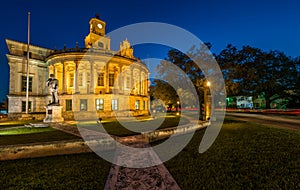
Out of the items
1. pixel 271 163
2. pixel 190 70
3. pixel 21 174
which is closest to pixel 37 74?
pixel 190 70

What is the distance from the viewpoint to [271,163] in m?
4.92

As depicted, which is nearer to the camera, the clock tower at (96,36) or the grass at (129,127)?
the grass at (129,127)

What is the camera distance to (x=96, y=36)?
36000mm

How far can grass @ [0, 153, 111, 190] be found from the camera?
4.04 m

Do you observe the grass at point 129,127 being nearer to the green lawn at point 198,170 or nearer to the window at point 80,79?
the green lawn at point 198,170

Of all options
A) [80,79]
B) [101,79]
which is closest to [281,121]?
[101,79]

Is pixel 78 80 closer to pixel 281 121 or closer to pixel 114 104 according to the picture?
pixel 114 104

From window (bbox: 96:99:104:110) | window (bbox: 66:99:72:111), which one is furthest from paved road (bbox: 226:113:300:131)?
window (bbox: 66:99:72:111)

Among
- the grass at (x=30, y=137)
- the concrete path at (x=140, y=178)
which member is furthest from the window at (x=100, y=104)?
the concrete path at (x=140, y=178)

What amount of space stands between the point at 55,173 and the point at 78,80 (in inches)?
990

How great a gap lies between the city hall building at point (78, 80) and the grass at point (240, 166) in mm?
21084

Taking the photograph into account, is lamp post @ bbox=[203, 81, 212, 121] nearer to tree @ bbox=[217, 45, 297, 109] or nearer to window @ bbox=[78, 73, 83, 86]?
tree @ bbox=[217, 45, 297, 109]

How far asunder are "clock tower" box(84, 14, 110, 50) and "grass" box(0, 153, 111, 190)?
33.1 metres

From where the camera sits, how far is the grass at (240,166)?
12.7 ft
